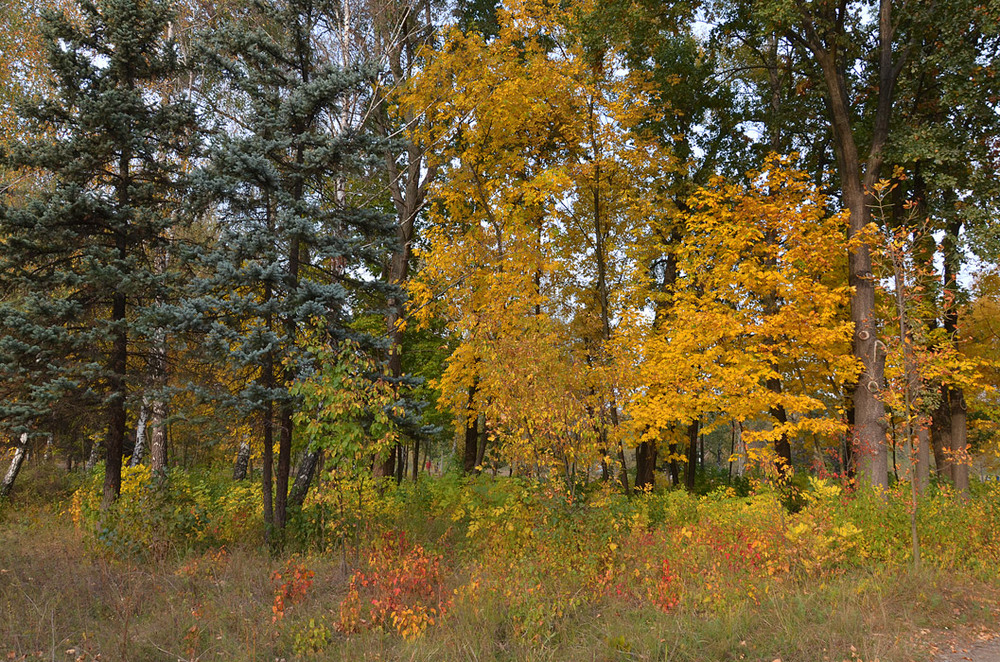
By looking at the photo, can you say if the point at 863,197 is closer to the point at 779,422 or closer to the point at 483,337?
the point at 779,422

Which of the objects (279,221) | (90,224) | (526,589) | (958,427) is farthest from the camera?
(958,427)

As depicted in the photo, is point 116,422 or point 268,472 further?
point 116,422

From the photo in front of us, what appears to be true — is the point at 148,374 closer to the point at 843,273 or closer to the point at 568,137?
the point at 568,137

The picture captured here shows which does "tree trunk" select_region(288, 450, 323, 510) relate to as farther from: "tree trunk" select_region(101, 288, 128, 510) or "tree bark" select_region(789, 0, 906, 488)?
"tree bark" select_region(789, 0, 906, 488)

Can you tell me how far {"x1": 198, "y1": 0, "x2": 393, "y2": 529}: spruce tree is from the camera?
8570mm

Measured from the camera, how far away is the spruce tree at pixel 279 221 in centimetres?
857

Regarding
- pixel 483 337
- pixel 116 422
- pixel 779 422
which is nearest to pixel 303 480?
pixel 116 422

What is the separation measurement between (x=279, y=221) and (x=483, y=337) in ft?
12.8

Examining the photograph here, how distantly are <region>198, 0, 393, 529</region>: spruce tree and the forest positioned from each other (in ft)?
0.24

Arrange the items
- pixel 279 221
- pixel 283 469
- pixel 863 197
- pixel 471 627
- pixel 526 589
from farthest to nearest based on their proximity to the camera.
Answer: pixel 863 197
pixel 283 469
pixel 279 221
pixel 526 589
pixel 471 627

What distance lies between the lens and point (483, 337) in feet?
27.7

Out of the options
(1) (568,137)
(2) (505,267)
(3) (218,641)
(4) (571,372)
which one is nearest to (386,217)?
(2) (505,267)

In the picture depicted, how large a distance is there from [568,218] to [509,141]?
2758 millimetres

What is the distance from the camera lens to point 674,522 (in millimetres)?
10062
